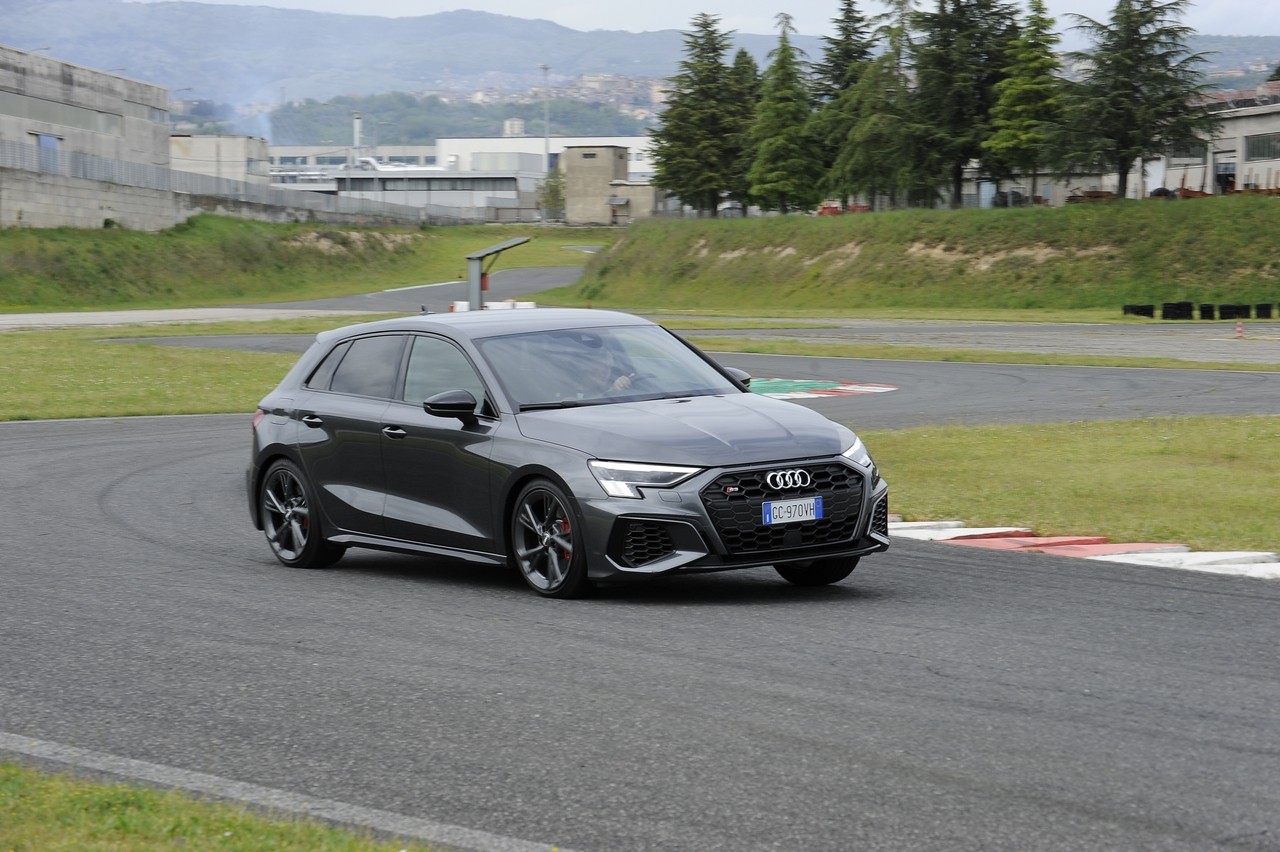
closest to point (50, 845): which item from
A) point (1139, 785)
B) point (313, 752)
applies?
point (313, 752)

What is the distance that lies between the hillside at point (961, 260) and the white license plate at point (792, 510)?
5745 cm

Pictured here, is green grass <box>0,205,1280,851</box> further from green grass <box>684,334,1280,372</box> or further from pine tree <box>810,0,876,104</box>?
pine tree <box>810,0,876,104</box>

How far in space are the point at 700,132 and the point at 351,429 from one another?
288 feet

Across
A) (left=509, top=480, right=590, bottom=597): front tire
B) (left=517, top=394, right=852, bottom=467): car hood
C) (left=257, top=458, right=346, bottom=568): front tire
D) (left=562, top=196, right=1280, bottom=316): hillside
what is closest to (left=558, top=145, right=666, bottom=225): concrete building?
(left=562, top=196, right=1280, bottom=316): hillside

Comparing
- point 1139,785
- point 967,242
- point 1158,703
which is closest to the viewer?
point 1139,785

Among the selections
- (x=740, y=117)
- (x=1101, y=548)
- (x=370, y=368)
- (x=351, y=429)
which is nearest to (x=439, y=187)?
(x=740, y=117)

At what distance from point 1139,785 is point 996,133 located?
3071 inches

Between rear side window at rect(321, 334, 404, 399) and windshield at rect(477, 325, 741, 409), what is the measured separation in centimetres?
81

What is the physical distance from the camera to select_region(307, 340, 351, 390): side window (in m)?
10.6

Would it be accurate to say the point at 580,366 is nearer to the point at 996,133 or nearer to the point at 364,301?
the point at 364,301

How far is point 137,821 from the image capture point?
461 centimetres

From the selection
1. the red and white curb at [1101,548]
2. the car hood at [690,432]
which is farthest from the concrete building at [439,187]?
the car hood at [690,432]

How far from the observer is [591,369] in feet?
30.9

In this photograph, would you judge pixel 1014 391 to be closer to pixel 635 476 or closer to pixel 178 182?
pixel 635 476
